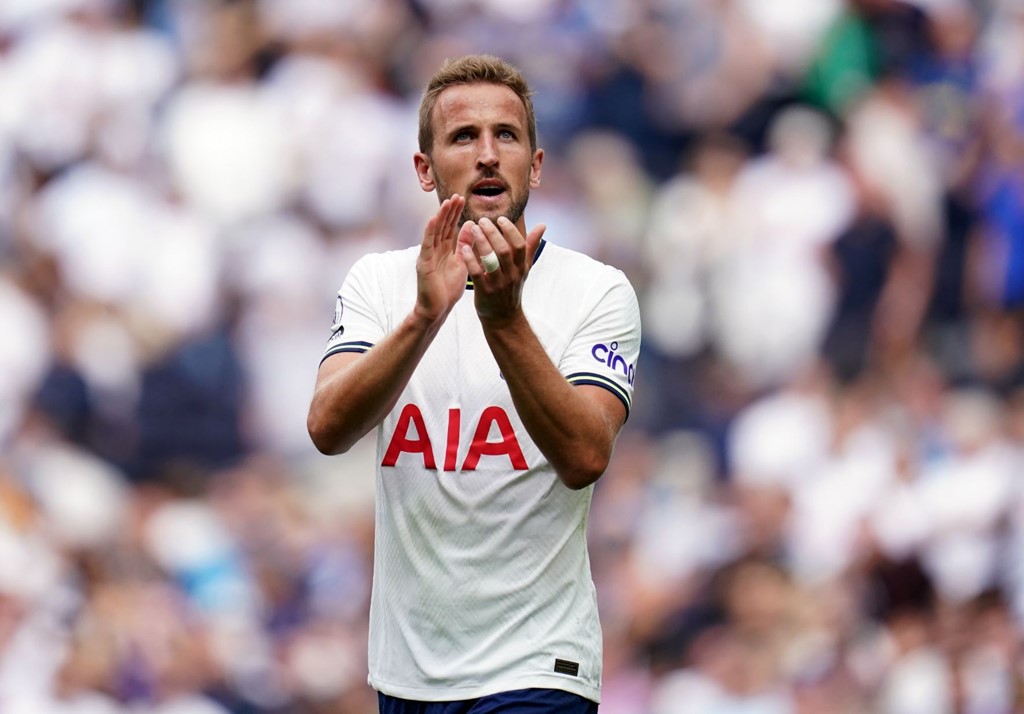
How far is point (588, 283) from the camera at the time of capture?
4.22 meters

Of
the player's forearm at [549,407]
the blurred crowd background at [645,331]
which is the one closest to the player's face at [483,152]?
the player's forearm at [549,407]

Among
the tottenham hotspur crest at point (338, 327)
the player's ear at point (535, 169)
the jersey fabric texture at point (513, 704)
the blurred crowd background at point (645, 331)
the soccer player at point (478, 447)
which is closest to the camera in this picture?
the soccer player at point (478, 447)

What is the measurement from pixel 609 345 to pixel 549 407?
0.46 m

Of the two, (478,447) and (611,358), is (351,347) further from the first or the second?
(611,358)

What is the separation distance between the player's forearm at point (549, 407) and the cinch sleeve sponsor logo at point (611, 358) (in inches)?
10.2

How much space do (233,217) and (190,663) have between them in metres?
2.85

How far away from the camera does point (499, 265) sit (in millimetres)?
3605

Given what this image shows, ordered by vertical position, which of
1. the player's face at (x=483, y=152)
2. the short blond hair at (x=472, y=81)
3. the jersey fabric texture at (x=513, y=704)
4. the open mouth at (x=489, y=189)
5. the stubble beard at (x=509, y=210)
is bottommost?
the jersey fabric texture at (x=513, y=704)

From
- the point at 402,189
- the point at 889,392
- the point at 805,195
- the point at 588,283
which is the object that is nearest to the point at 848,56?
the point at 805,195

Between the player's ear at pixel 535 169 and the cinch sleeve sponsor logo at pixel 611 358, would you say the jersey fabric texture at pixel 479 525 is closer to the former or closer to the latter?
the cinch sleeve sponsor logo at pixel 611 358

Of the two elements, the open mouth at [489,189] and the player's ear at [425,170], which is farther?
the player's ear at [425,170]

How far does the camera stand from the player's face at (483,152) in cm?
408

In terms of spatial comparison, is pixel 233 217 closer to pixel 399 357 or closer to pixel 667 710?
pixel 667 710

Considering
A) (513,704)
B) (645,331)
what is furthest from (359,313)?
(645,331)
